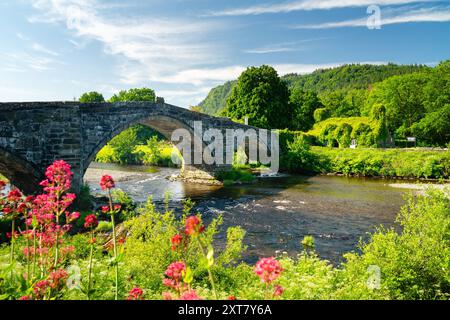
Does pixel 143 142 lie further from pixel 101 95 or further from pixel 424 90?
pixel 424 90

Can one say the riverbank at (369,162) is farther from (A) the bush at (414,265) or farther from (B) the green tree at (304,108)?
(A) the bush at (414,265)

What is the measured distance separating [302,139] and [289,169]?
17.7 feet

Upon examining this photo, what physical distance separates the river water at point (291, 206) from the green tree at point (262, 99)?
1769 cm

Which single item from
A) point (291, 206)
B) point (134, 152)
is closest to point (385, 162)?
point (291, 206)

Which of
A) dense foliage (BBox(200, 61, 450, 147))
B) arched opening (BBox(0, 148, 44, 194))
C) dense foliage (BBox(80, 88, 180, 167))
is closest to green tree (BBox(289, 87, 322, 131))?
dense foliage (BBox(200, 61, 450, 147))

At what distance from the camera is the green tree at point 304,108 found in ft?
227

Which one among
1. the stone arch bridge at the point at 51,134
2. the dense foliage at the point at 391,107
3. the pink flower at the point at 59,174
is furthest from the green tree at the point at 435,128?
the pink flower at the point at 59,174

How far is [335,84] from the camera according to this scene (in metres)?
142

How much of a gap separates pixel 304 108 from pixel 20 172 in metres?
59.7

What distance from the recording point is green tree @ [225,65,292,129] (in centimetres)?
5541

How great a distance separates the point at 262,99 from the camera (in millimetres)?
55531

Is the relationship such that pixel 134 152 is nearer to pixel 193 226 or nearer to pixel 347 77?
pixel 193 226

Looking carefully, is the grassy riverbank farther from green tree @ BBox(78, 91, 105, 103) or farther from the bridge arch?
green tree @ BBox(78, 91, 105, 103)
